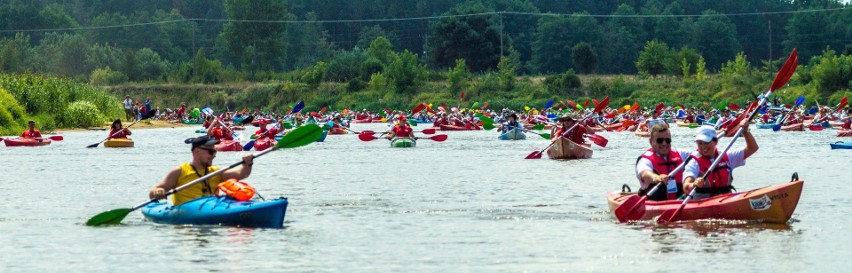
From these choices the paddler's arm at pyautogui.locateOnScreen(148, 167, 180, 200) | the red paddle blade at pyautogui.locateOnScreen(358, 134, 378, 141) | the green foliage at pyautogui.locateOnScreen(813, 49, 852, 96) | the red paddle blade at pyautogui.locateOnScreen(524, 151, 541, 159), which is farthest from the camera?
the green foliage at pyautogui.locateOnScreen(813, 49, 852, 96)

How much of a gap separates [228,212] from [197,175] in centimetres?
67

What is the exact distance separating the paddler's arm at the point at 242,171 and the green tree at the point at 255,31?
338 feet

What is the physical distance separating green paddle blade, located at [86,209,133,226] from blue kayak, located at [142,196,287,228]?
694 mm

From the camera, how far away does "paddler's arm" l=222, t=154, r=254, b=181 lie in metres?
16.0

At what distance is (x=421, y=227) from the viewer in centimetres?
1777

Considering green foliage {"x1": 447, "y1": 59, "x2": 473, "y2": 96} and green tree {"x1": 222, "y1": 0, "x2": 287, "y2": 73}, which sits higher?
green tree {"x1": 222, "y1": 0, "x2": 287, "y2": 73}

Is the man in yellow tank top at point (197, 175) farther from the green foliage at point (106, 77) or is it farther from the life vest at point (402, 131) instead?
the green foliage at point (106, 77)

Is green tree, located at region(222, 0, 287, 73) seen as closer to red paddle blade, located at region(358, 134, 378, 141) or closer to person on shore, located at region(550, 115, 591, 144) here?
red paddle blade, located at region(358, 134, 378, 141)

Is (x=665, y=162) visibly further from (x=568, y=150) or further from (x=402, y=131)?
(x=402, y=131)

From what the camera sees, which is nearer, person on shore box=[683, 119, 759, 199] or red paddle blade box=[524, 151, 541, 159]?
person on shore box=[683, 119, 759, 199]

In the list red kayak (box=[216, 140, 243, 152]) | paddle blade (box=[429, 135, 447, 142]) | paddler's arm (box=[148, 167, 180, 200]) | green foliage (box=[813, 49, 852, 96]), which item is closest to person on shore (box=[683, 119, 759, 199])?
paddler's arm (box=[148, 167, 180, 200])

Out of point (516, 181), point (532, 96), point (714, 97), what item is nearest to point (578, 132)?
point (516, 181)

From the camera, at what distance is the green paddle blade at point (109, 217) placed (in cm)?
1756

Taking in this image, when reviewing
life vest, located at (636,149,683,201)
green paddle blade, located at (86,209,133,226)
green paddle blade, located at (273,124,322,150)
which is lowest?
green paddle blade, located at (86,209,133,226)
